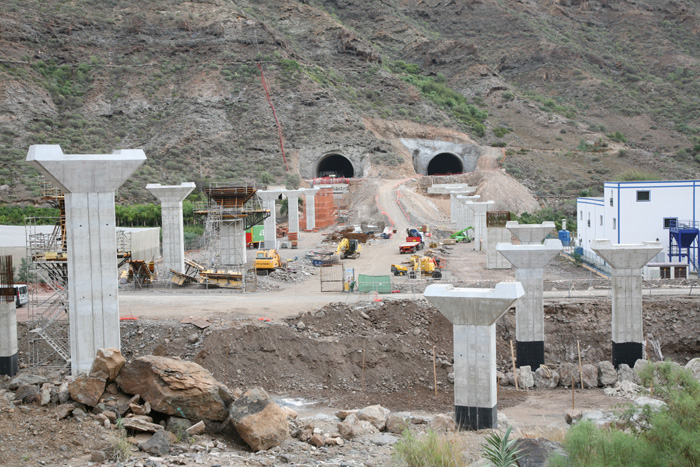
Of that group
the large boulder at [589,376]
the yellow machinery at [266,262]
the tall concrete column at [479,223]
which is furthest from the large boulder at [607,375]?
the tall concrete column at [479,223]

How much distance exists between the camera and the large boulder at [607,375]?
26.3 m

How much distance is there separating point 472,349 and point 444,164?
7894 centimetres

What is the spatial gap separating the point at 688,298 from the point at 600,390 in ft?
29.9

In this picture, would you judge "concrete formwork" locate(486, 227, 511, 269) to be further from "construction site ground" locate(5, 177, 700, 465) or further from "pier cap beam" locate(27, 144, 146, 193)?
"pier cap beam" locate(27, 144, 146, 193)

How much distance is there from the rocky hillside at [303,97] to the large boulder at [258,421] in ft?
158

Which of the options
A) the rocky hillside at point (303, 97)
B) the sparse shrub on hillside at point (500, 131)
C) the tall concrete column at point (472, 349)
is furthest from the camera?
the sparse shrub on hillside at point (500, 131)

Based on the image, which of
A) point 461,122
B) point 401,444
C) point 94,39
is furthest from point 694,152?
point 401,444

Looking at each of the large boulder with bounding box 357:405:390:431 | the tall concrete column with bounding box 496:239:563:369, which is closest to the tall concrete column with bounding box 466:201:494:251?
the tall concrete column with bounding box 496:239:563:369

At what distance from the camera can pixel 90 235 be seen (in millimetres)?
20375

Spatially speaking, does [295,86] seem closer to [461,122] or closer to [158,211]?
[461,122]

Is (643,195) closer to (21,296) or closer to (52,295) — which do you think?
(52,295)

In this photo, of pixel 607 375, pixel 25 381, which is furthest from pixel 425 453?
pixel 607 375

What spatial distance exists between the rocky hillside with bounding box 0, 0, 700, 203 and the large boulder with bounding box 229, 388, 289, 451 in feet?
158

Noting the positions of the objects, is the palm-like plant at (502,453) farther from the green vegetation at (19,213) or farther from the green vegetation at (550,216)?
the green vegetation at (550,216)
